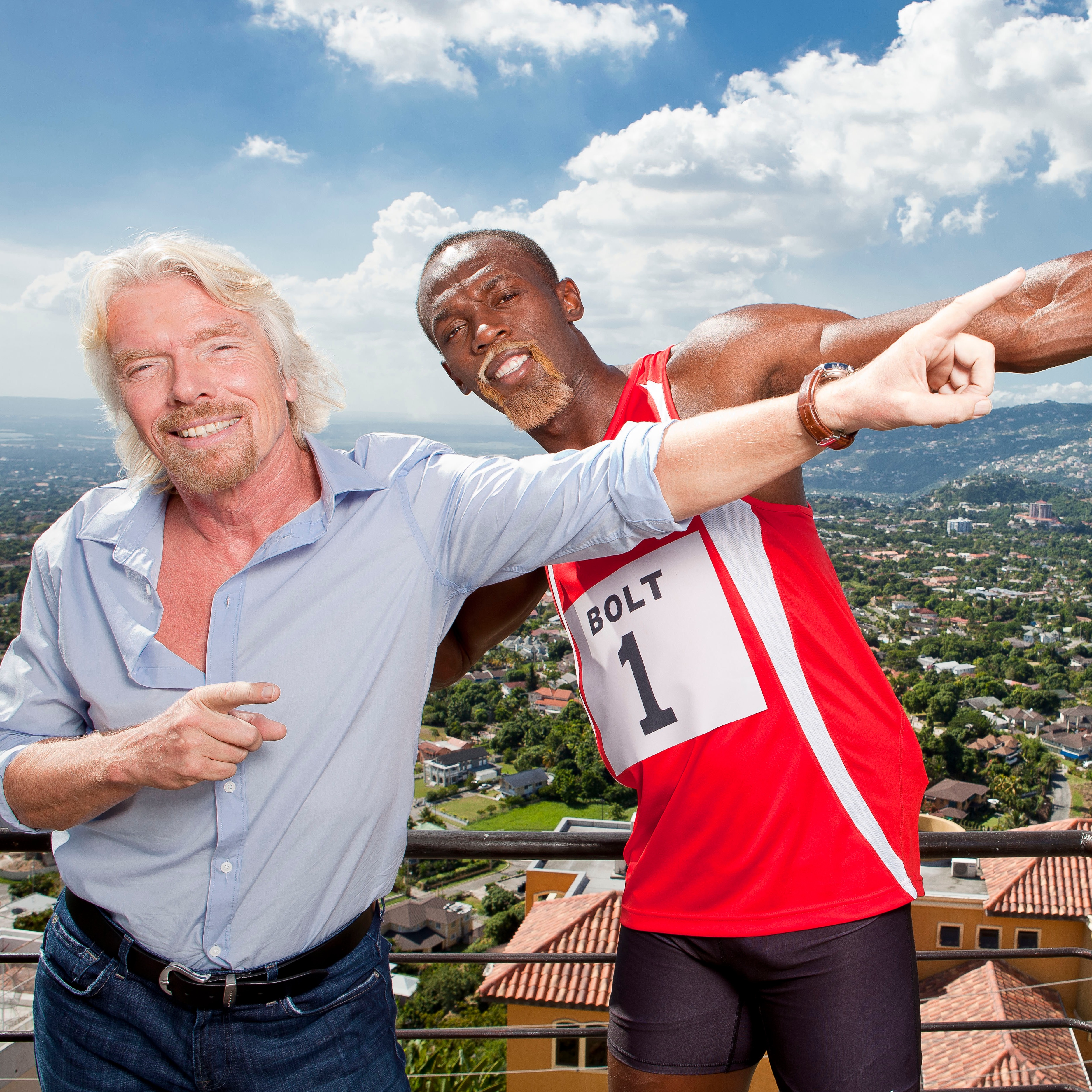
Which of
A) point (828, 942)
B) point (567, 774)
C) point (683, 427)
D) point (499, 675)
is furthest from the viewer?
point (499, 675)

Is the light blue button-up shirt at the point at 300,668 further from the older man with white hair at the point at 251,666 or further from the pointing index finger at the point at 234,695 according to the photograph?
the pointing index finger at the point at 234,695

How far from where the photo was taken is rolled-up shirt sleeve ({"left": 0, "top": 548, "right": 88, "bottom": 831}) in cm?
138

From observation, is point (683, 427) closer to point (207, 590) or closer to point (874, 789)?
point (874, 789)

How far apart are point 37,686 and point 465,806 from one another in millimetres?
40725

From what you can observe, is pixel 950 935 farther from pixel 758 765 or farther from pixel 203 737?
pixel 203 737

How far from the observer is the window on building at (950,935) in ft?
55.2

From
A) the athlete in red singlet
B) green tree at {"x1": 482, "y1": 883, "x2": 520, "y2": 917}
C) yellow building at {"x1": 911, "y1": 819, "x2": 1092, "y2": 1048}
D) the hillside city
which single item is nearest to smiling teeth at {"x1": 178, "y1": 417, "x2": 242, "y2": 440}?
the athlete in red singlet

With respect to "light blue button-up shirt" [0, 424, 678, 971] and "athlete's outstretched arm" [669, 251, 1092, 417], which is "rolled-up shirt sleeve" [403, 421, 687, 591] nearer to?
"light blue button-up shirt" [0, 424, 678, 971]

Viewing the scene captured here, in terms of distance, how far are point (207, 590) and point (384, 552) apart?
1.06 ft

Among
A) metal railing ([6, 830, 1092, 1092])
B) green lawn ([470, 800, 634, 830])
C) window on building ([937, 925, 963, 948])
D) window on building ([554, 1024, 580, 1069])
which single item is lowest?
green lawn ([470, 800, 634, 830])

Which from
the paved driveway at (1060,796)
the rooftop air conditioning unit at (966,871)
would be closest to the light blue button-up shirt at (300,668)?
the rooftop air conditioning unit at (966,871)

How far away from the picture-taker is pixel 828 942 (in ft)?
4.60

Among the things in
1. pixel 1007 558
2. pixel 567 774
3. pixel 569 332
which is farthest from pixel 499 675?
pixel 569 332

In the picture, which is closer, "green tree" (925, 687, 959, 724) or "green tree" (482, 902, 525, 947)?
"green tree" (482, 902, 525, 947)
